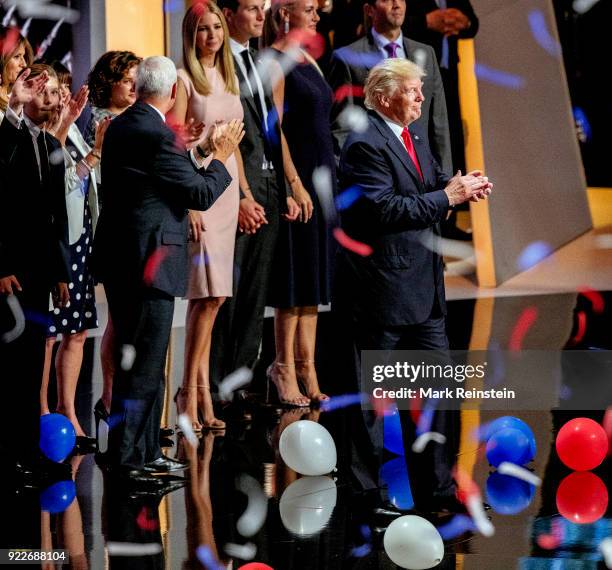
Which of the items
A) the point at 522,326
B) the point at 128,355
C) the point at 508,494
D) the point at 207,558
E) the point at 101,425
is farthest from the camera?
the point at 522,326

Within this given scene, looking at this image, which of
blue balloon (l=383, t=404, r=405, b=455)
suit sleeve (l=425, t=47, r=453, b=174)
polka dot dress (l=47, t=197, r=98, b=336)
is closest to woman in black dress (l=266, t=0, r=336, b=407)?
suit sleeve (l=425, t=47, r=453, b=174)

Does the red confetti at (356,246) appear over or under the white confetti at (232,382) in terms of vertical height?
over

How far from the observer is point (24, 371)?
171 inches

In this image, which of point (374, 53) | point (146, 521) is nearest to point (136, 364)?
point (146, 521)

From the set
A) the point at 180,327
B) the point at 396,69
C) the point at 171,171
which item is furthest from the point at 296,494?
the point at 180,327

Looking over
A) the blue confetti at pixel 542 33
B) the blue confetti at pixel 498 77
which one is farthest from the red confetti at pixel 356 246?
the blue confetti at pixel 542 33

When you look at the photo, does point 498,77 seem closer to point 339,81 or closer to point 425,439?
point 339,81

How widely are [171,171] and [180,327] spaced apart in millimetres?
3726

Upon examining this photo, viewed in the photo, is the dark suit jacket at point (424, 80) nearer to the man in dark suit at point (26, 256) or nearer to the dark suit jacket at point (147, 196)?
the dark suit jacket at point (147, 196)

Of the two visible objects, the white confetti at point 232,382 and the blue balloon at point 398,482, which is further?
the white confetti at point 232,382

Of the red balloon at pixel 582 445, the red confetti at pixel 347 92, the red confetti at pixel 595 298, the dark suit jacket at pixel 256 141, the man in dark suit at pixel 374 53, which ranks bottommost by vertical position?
the red balloon at pixel 582 445

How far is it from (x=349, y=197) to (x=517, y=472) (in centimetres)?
117

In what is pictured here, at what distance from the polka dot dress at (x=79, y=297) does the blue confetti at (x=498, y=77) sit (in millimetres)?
4403

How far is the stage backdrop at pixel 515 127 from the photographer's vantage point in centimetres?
859
